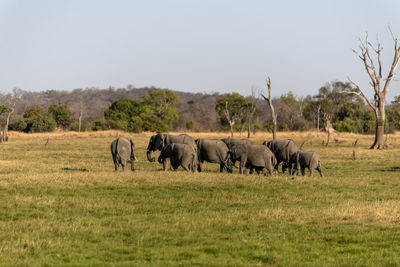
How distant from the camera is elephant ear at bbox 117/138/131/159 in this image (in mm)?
22797

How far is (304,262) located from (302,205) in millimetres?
6423

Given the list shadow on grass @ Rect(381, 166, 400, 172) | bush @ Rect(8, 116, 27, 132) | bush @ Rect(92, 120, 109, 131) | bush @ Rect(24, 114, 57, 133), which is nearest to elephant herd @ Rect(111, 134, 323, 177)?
shadow on grass @ Rect(381, 166, 400, 172)

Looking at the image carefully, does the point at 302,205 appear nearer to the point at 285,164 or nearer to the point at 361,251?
the point at 361,251

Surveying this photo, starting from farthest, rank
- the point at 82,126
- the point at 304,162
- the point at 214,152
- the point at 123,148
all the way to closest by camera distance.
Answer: the point at 82,126
the point at 214,152
the point at 304,162
the point at 123,148

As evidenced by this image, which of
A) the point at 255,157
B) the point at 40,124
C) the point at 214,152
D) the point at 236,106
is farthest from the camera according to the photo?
the point at 236,106

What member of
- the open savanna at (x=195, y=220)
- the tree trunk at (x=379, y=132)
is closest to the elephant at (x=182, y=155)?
the open savanna at (x=195, y=220)

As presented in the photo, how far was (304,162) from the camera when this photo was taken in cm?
2378

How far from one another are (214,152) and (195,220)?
1221cm

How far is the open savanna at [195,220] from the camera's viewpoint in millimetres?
9102

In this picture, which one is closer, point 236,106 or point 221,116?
point 236,106

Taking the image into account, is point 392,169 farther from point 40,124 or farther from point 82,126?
point 82,126

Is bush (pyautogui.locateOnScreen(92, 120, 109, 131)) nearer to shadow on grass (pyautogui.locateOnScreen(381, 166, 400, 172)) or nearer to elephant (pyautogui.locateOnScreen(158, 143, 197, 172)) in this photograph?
shadow on grass (pyautogui.locateOnScreen(381, 166, 400, 172))

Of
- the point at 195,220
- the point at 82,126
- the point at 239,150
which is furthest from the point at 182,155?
the point at 82,126

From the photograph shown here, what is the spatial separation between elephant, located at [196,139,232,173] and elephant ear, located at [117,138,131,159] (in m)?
3.44
